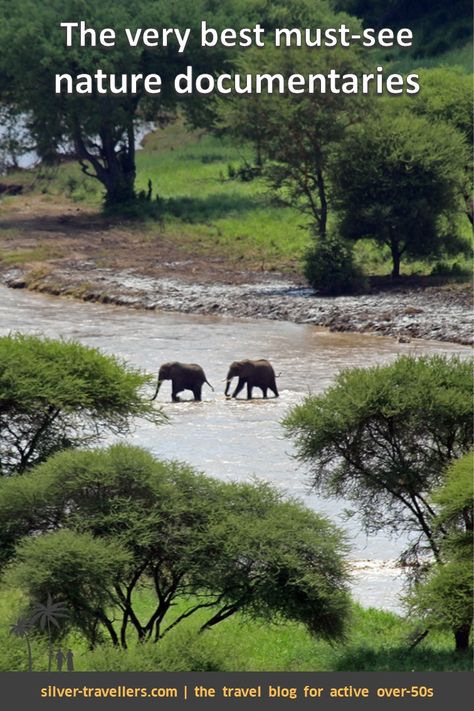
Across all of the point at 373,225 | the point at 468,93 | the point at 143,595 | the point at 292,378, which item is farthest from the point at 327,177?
the point at 143,595

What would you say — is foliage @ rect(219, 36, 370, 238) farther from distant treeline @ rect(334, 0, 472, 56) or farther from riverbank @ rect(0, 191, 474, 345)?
distant treeline @ rect(334, 0, 472, 56)

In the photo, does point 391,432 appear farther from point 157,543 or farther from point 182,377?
point 182,377

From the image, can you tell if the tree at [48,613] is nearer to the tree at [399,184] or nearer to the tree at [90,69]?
the tree at [399,184]

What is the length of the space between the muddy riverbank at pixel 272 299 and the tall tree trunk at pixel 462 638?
834 inches

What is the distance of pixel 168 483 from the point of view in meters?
16.6

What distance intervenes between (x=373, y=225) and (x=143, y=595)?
27180mm

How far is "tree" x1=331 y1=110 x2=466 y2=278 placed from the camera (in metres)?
45.5

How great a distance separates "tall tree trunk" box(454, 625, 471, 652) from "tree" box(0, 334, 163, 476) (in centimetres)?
509

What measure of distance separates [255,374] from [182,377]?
1.37m

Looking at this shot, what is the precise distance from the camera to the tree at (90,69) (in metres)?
56.7

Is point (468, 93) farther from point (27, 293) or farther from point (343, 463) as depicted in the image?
point (343, 463)

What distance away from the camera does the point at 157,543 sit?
52.5ft

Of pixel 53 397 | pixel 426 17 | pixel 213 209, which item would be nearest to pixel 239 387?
pixel 53 397

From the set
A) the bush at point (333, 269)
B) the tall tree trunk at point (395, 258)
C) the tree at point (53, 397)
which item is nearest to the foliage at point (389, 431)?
the tree at point (53, 397)
